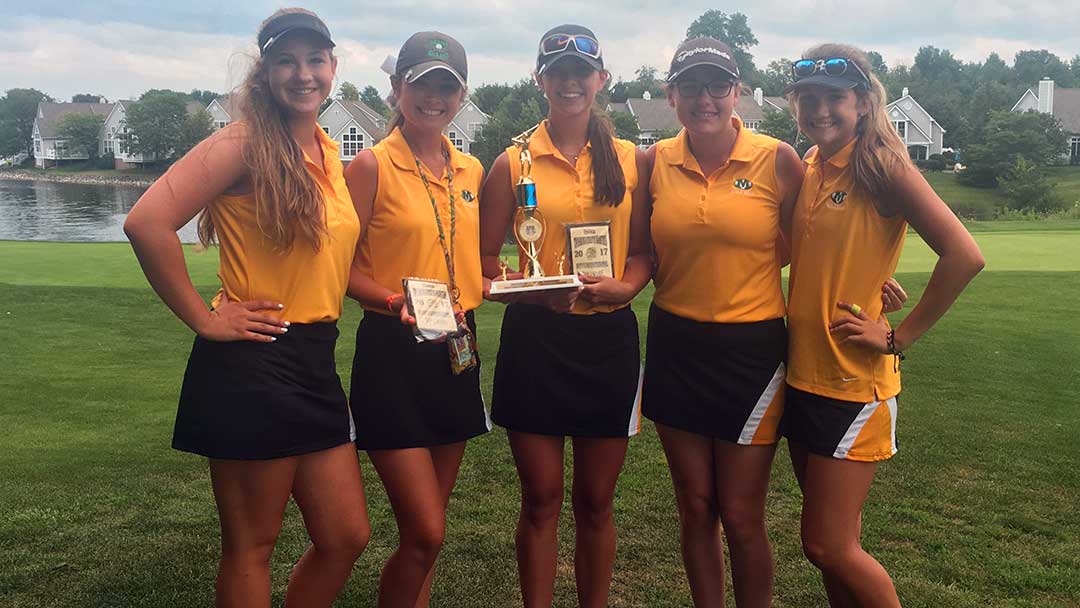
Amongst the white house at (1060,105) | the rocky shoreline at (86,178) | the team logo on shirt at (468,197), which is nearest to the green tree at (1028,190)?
the white house at (1060,105)

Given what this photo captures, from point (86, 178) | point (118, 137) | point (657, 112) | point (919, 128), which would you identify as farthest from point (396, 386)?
point (118, 137)

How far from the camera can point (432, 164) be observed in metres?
3.31

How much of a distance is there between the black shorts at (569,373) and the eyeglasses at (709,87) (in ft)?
2.82

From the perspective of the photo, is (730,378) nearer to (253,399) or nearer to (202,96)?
(253,399)

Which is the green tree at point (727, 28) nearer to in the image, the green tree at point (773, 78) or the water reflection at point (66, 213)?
the green tree at point (773, 78)

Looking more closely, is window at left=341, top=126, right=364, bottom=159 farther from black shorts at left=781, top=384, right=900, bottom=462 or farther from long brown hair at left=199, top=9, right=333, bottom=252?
black shorts at left=781, top=384, right=900, bottom=462

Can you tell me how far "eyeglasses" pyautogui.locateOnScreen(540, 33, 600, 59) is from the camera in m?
3.26

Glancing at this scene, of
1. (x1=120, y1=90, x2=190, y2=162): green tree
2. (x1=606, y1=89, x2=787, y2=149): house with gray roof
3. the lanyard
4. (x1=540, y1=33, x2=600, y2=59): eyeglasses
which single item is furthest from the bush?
(x1=120, y1=90, x2=190, y2=162): green tree

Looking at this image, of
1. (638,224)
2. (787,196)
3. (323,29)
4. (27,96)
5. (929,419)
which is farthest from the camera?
(27,96)

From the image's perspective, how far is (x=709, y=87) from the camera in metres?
3.23

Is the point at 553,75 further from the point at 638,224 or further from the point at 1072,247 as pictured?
the point at 1072,247

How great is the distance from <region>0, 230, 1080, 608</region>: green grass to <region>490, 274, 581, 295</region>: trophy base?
62.9 inches

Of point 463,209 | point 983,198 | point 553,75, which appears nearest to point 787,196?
point 553,75

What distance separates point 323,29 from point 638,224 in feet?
4.58
